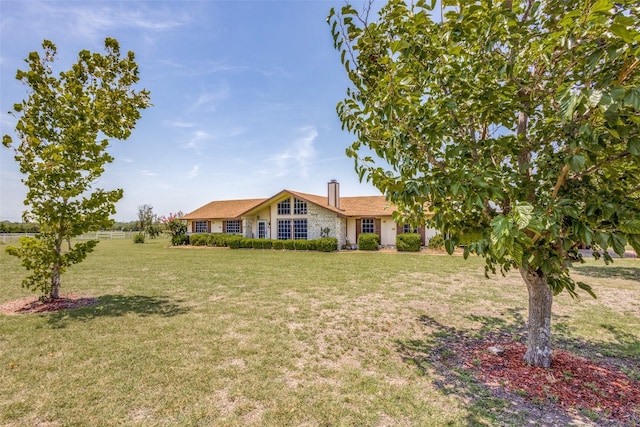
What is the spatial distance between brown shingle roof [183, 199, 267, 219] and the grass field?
19048 millimetres

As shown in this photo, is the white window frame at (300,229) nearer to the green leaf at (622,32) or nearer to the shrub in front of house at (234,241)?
the shrub in front of house at (234,241)

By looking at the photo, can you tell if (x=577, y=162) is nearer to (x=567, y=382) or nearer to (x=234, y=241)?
(x=567, y=382)

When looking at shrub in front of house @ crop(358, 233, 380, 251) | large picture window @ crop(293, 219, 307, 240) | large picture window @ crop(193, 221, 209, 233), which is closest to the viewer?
shrub in front of house @ crop(358, 233, 380, 251)

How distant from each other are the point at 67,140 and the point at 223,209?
79.4ft

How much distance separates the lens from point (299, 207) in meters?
24.0

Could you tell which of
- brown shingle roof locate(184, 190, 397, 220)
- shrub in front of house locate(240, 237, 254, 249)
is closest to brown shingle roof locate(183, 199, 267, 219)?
brown shingle roof locate(184, 190, 397, 220)

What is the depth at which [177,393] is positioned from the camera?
360cm

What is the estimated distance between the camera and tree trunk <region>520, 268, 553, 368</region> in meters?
4.00

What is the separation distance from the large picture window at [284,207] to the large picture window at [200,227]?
9.76 metres

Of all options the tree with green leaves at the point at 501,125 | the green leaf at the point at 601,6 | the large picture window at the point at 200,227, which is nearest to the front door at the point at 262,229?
Answer: the large picture window at the point at 200,227

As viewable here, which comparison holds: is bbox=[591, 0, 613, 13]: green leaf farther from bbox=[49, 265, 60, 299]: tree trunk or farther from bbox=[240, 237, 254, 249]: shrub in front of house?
bbox=[240, 237, 254, 249]: shrub in front of house

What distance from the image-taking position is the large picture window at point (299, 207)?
23903mm

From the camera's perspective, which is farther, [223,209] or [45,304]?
[223,209]

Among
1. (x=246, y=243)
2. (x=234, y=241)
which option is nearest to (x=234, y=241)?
(x=234, y=241)
